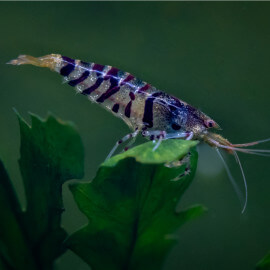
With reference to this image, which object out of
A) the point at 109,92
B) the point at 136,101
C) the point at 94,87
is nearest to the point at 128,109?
the point at 136,101

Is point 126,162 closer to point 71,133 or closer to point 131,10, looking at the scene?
point 71,133

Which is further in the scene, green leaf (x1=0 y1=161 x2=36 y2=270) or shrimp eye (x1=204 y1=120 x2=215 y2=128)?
shrimp eye (x1=204 y1=120 x2=215 y2=128)

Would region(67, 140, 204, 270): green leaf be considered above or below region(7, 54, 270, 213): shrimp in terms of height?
below

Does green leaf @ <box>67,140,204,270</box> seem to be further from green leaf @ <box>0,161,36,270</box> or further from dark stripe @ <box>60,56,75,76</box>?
dark stripe @ <box>60,56,75,76</box>

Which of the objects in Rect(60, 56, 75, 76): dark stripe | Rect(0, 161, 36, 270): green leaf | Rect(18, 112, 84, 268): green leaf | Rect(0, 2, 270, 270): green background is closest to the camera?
Rect(18, 112, 84, 268): green leaf

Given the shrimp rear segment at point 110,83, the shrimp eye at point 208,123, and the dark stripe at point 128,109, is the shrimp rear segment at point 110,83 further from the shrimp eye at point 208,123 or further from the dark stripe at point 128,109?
the shrimp eye at point 208,123

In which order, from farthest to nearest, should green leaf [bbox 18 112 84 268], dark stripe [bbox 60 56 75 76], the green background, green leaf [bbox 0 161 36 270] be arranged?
the green background → dark stripe [bbox 60 56 75 76] → green leaf [bbox 0 161 36 270] → green leaf [bbox 18 112 84 268]

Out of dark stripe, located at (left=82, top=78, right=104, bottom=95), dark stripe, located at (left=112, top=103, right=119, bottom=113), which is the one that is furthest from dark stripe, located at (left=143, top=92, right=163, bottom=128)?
dark stripe, located at (left=82, top=78, right=104, bottom=95)

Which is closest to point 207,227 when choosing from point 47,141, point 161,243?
point 161,243
